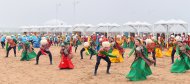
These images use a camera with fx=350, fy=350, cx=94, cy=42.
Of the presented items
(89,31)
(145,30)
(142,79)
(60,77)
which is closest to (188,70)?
(142,79)

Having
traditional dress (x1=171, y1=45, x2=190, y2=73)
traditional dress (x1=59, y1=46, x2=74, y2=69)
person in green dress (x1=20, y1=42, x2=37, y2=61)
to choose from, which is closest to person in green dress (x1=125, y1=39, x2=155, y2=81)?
traditional dress (x1=171, y1=45, x2=190, y2=73)

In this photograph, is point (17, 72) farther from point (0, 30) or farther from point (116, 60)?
point (0, 30)

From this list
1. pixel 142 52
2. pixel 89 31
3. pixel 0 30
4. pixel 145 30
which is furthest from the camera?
pixel 0 30

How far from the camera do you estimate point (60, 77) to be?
12.4m

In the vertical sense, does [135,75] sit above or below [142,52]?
below

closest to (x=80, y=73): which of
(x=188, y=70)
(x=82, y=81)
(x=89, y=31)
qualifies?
(x=82, y=81)

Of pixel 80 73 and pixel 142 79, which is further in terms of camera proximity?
pixel 80 73

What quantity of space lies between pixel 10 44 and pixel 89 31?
3461 cm

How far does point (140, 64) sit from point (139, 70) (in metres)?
0.20

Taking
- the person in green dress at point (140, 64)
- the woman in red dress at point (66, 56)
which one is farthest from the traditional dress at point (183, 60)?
the woman in red dress at point (66, 56)

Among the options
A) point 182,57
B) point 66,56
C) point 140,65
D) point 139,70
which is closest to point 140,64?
point 140,65

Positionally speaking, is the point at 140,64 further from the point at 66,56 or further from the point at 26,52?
the point at 26,52

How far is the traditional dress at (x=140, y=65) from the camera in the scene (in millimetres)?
10961

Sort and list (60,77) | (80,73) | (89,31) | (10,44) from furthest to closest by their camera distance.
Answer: (89,31)
(10,44)
(80,73)
(60,77)
